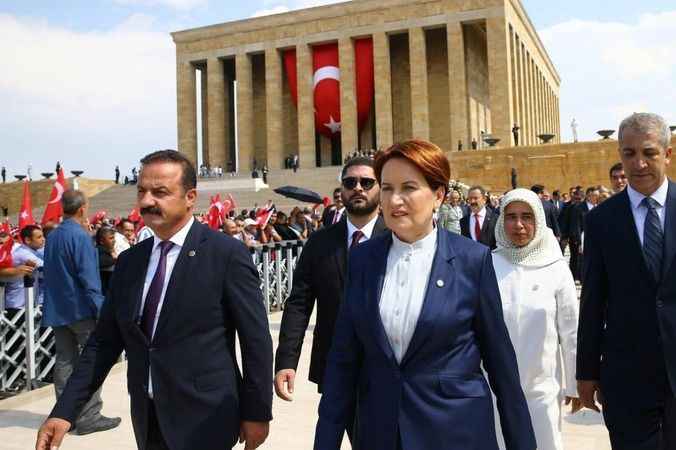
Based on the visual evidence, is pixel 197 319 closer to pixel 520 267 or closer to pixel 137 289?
→ pixel 137 289

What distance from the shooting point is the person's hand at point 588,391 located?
291 centimetres

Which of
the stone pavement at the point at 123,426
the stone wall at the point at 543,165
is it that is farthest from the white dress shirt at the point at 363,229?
the stone wall at the point at 543,165

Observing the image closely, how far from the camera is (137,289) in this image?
2496 mm

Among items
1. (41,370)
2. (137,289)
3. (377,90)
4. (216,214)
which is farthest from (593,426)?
(377,90)

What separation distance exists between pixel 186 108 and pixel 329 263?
4308 cm

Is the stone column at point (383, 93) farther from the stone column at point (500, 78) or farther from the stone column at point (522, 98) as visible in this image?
the stone column at point (522, 98)

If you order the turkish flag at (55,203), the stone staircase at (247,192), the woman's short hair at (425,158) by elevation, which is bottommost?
the woman's short hair at (425,158)

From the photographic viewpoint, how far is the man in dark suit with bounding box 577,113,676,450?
2637 mm

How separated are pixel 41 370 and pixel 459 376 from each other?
5.83m

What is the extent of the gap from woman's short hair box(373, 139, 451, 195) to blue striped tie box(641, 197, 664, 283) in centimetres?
115

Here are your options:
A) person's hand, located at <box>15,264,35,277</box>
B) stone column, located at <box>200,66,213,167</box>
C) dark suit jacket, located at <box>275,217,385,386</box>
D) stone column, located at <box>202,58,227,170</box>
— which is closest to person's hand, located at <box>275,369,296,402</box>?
dark suit jacket, located at <box>275,217,385,386</box>

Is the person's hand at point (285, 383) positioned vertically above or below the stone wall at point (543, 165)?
below

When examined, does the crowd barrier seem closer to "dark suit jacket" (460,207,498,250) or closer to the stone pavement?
the stone pavement

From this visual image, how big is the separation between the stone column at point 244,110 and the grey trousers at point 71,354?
3815cm
